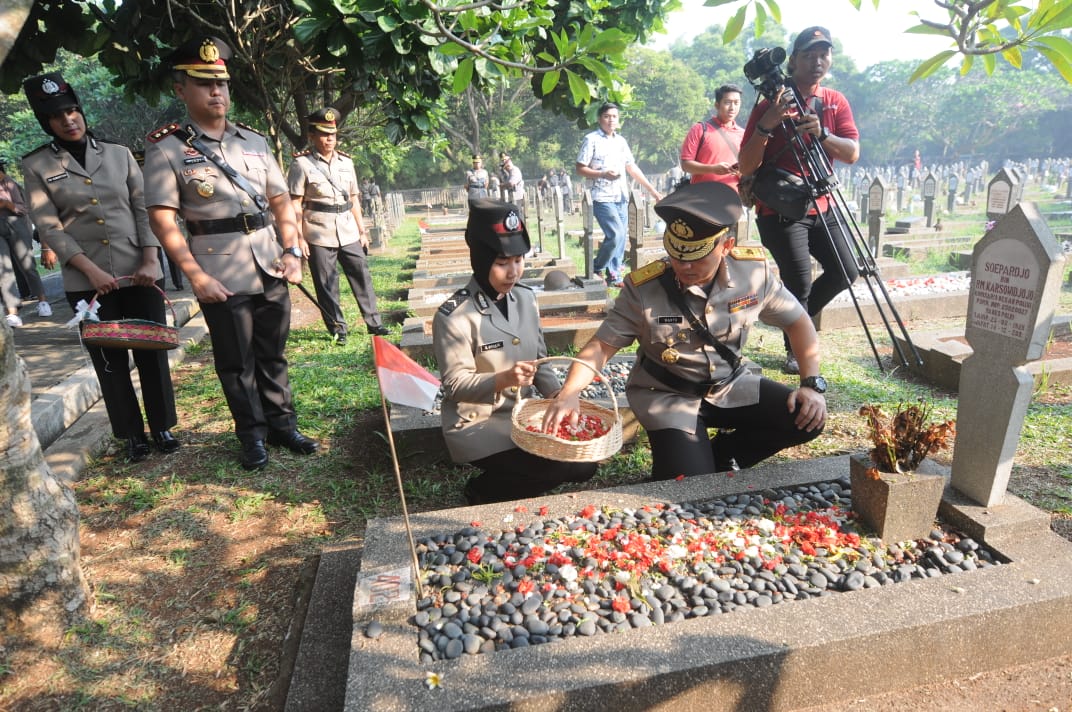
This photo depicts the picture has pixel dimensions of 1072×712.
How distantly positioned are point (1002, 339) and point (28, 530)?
374 centimetres

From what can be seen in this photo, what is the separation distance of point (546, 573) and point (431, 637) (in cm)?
50

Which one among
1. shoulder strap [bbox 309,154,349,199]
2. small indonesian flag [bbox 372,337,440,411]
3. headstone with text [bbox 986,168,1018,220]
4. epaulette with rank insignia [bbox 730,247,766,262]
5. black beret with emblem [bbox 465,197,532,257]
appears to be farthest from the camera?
headstone with text [bbox 986,168,1018,220]

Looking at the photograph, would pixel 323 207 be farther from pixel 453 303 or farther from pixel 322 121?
pixel 453 303

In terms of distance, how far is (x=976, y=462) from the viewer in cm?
257

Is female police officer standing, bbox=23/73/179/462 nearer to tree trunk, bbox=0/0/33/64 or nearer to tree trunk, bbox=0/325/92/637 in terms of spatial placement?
tree trunk, bbox=0/325/92/637

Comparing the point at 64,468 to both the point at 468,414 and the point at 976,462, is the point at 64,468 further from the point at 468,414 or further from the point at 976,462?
the point at 976,462

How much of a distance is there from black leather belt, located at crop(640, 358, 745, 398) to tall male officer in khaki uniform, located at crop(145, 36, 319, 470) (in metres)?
2.20

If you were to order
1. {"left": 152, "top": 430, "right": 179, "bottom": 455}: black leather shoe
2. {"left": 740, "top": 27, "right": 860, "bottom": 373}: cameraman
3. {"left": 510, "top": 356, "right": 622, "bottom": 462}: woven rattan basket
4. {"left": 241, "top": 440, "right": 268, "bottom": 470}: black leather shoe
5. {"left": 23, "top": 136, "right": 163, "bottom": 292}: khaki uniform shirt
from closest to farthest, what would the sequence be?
{"left": 510, "top": 356, "right": 622, "bottom": 462}: woven rattan basket, {"left": 23, "top": 136, "right": 163, "bottom": 292}: khaki uniform shirt, {"left": 241, "top": 440, "right": 268, "bottom": 470}: black leather shoe, {"left": 152, "top": 430, "right": 179, "bottom": 455}: black leather shoe, {"left": 740, "top": 27, "right": 860, "bottom": 373}: cameraman

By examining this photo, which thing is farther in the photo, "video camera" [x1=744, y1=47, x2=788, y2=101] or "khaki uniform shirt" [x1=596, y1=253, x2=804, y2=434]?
"video camera" [x1=744, y1=47, x2=788, y2=101]

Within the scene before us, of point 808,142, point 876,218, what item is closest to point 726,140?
point 808,142

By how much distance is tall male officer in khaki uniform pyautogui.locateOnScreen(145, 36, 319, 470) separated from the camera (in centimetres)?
330

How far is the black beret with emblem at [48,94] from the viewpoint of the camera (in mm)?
3306

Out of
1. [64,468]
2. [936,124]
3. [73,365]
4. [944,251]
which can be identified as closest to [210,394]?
[64,468]

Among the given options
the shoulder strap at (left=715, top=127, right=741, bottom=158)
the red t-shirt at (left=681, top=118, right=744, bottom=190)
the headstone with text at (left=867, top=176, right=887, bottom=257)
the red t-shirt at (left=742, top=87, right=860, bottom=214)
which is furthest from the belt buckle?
the headstone with text at (left=867, top=176, right=887, bottom=257)
